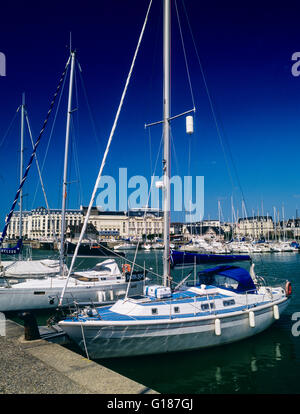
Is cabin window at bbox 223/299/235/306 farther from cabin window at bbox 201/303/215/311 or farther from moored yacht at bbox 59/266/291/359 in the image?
cabin window at bbox 201/303/215/311

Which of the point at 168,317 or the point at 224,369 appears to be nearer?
the point at 224,369

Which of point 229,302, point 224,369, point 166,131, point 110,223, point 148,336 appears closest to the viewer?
point 148,336

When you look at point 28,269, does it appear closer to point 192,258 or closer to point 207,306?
point 192,258

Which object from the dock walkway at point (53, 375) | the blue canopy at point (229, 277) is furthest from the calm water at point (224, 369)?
the dock walkway at point (53, 375)

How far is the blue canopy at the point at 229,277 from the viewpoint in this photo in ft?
52.2

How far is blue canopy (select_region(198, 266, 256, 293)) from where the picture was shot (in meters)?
15.9

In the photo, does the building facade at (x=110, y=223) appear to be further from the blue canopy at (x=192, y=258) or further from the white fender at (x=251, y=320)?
the white fender at (x=251, y=320)

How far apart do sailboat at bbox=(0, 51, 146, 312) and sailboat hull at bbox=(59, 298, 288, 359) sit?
5296 mm

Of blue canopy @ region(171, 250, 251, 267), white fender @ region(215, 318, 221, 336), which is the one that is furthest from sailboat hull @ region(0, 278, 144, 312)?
white fender @ region(215, 318, 221, 336)

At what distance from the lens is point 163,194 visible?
50.7ft

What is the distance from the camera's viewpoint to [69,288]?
66.4 feet

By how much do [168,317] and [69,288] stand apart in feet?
31.8

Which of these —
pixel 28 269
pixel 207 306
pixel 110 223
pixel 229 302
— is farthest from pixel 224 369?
pixel 110 223
